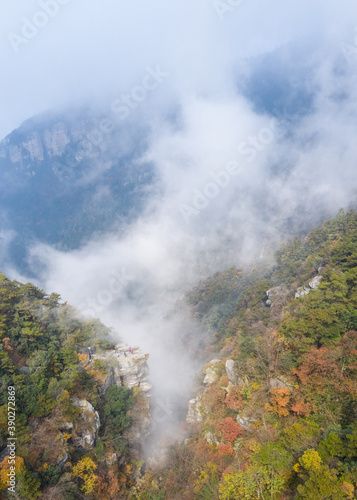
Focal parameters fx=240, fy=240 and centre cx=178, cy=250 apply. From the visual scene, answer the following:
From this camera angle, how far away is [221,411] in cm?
2861

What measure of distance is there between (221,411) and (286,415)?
965cm

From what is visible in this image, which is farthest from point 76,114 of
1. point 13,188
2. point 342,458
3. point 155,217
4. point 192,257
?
point 342,458

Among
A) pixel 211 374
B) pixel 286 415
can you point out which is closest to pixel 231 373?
pixel 211 374

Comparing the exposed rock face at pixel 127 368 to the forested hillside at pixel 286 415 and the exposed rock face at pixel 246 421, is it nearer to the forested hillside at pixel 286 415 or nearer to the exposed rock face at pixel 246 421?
the forested hillside at pixel 286 415

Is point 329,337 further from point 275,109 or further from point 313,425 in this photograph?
point 275,109

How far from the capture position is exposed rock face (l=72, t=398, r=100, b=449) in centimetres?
2615

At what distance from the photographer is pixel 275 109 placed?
614 ft

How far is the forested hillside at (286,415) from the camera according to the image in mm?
14023

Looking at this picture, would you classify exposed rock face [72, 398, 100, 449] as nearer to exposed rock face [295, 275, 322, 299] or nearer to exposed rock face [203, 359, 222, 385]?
exposed rock face [203, 359, 222, 385]

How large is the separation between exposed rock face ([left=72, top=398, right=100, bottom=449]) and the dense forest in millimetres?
375

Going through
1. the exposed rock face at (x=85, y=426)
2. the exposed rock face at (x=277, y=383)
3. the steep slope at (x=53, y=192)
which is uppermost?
the steep slope at (x=53, y=192)

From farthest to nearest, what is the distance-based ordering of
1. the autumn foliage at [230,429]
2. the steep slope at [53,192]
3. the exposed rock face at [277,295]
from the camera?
the steep slope at [53,192] → the exposed rock face at [277,295] → the autumn foliage at [230,429]

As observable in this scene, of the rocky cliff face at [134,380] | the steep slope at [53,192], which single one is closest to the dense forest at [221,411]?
the rocky cliff face at [134,380]

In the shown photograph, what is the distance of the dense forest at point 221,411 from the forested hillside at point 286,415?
10 centimetres
